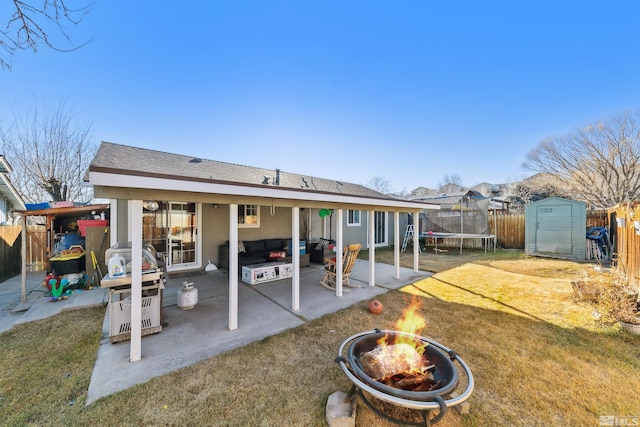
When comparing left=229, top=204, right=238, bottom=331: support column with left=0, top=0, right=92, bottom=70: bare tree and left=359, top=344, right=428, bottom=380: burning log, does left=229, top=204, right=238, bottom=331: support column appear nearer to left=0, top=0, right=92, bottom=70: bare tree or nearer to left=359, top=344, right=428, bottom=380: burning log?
left=359, top=344, right=428, bottom=380: burning log

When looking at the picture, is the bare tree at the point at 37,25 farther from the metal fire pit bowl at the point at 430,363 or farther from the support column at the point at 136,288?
the metal fire pit bowl at the point at 430,363

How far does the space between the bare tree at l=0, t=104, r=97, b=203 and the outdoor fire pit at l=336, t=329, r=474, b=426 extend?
14.5 meters

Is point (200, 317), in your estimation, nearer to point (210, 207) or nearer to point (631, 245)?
point (210, 207)

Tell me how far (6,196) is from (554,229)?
22.0m

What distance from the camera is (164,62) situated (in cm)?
760

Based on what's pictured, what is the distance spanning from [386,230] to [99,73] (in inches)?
542

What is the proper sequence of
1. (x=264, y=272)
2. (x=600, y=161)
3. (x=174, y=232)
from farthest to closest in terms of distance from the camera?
(x=600, y=161) → (x=174, y=232) → (x=264, y=272)

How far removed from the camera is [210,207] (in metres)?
7.80

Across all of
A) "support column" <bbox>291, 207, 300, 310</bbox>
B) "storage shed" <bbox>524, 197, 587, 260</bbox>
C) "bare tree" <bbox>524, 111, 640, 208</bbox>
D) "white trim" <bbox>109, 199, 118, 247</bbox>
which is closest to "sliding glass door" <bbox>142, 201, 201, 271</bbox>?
"white trim" <bbox>109, 199, 118, 247</bbox>

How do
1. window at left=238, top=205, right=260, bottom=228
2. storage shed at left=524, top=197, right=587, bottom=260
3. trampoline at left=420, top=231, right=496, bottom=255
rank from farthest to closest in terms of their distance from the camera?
trampoline at left=420, top=231, right=496, bottom=255 < storage shed at left=524, top=197, right=587, bottom=260 < window at left=238, top=205, right=260, bottom=228

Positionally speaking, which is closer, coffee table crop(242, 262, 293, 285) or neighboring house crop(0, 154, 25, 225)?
coffee table crop(242, 262, 293, 285)

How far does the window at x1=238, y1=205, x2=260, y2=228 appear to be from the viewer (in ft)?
28.2

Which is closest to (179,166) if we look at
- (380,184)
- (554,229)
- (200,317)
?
(200,317)

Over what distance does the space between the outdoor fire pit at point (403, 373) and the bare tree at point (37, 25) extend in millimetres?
→ 4527
